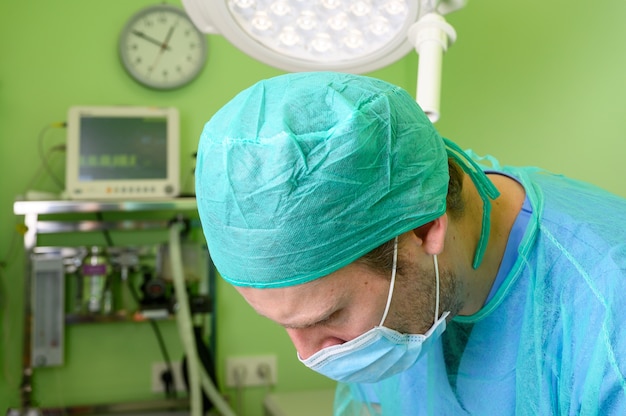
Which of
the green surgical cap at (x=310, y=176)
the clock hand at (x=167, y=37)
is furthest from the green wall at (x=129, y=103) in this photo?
the green surgical cap at (x=310, y=176)

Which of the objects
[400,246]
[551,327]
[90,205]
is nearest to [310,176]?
[400,246]

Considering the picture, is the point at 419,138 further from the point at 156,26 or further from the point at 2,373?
the point at 2,373

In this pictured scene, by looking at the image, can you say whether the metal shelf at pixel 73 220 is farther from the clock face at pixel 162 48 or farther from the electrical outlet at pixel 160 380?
the clock face at pixel 162 48

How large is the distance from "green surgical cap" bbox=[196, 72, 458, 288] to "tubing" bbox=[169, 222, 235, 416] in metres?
1.50

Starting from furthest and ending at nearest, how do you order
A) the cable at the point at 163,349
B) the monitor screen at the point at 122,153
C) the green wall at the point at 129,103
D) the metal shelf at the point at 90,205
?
the cable at the point at 163,349 → the monitor screen at the point at 122,153 → the metal shelf at the point at 90,205 → the green wall at the point at 129,103

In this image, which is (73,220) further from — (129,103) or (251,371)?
(251,371)

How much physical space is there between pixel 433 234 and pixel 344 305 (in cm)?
15

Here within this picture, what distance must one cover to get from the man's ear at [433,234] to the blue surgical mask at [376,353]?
2 centimetres

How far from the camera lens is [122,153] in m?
2.21

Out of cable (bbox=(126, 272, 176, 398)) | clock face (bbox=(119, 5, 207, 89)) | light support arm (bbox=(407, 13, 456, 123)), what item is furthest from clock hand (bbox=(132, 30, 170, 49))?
light support arm (bbox=(407, 13, 456, 123))

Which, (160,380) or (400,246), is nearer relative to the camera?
(400,246)

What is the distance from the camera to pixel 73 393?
2320mm

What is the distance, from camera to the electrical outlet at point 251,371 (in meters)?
2.45

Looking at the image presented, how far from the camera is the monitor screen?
2.15m
